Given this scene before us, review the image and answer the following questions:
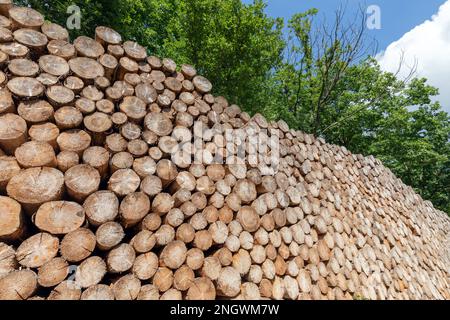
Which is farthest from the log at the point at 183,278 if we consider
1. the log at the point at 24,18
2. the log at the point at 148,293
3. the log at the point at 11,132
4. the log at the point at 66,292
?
the log at the point at 24,18

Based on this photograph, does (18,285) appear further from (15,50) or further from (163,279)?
(15,50)

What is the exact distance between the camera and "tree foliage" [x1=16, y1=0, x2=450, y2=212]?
Answer: 22.9 feet

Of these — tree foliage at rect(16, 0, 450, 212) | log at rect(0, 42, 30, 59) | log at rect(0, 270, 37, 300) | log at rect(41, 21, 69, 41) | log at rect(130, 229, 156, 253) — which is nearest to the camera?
log at rect(0, 270, 37, 300)

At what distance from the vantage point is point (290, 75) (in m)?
9.84

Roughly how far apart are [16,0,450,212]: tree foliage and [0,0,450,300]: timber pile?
3.92 metres

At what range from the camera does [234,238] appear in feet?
7.00

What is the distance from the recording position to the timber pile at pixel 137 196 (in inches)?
58.4

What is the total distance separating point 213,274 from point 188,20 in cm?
722

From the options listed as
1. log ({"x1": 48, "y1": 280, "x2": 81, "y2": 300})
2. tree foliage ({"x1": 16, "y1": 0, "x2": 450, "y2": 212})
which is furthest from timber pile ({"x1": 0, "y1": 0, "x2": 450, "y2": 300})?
tree foliage ({"x1": 16, "y1": 0, "x2": 450, "y2": 212})

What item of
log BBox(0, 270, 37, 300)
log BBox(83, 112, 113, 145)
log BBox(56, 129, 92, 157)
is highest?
log BBox(83, 112, 113, 145)

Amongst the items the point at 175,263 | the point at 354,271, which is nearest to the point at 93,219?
the point at 175,263

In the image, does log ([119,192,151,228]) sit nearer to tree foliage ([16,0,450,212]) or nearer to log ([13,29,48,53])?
log ([13,29,48,53])

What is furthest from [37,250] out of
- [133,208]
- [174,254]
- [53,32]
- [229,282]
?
[53,32]
